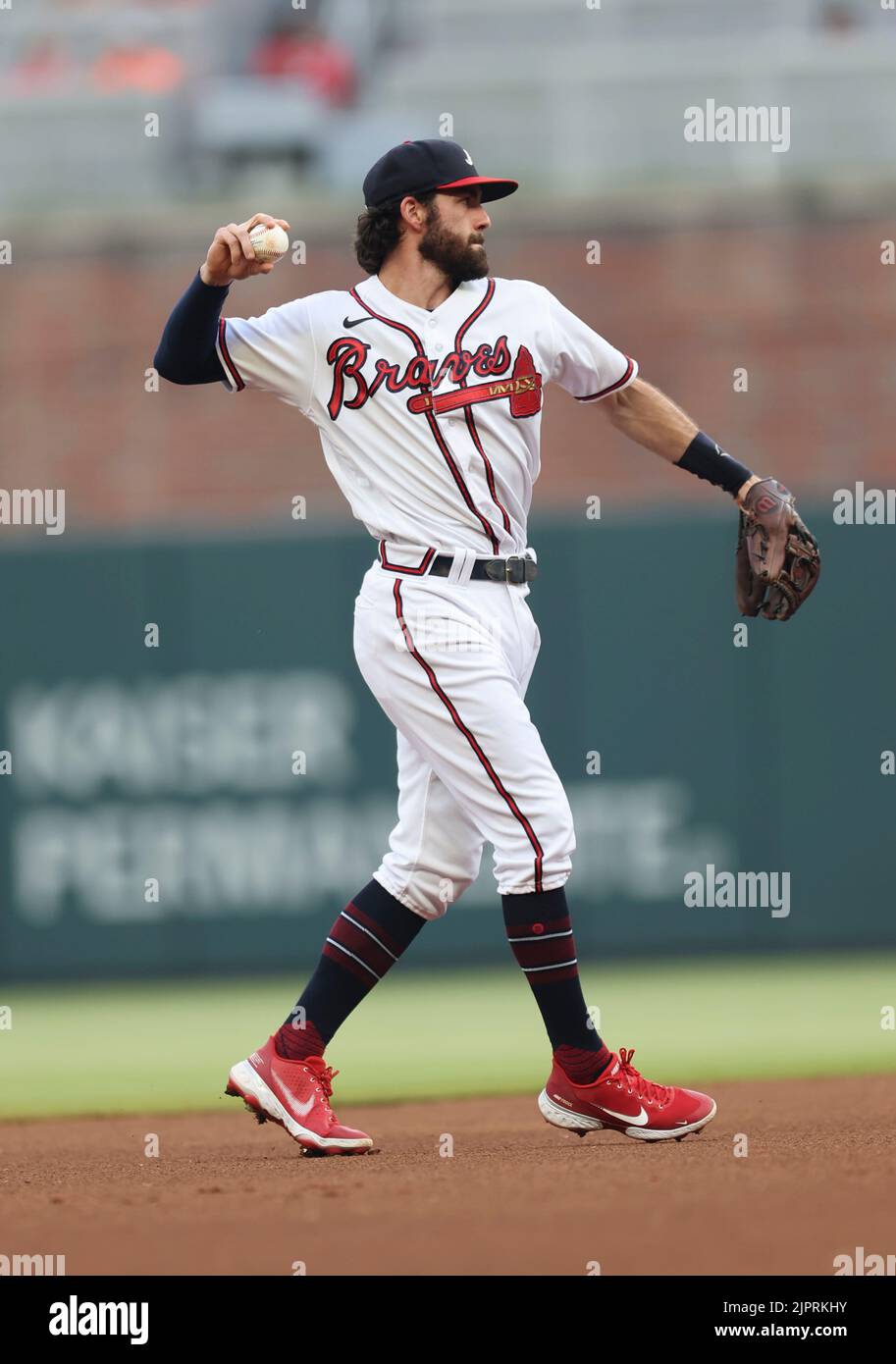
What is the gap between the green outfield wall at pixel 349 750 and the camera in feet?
27.8

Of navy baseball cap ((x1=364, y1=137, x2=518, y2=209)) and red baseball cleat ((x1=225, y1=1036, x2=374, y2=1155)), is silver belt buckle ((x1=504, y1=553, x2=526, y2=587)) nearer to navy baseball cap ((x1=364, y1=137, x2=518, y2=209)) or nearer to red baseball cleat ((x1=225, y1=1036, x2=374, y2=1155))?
navy baseball cap ((x1=364, y1=137, x2=518, y2=209))

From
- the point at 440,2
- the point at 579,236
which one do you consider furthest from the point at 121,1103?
the point at 440,2

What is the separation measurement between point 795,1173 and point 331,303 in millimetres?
1995

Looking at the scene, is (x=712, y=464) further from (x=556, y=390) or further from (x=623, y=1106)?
(x=556, y=390)

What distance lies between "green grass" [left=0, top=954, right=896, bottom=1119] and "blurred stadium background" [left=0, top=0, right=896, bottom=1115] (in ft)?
0.10

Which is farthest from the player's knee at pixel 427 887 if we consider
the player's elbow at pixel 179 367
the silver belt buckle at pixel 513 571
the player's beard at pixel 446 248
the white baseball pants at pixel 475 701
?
the player's beard at pixel 446 248

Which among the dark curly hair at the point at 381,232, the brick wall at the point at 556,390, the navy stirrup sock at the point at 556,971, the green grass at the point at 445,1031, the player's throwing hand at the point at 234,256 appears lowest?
the green grass at the point at 445,1031

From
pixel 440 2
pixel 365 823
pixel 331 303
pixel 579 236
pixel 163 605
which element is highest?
pixel 440 2

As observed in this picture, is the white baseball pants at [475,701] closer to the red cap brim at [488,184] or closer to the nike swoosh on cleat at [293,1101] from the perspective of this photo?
the nike swoosh on cleat at [293,1101]

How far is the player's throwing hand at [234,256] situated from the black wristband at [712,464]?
1.01m

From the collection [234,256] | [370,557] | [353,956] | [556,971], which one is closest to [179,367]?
[234,256]

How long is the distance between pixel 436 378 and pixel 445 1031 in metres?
3.70

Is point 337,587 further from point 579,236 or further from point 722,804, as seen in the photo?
point 579,236

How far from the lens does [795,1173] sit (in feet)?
12.4
